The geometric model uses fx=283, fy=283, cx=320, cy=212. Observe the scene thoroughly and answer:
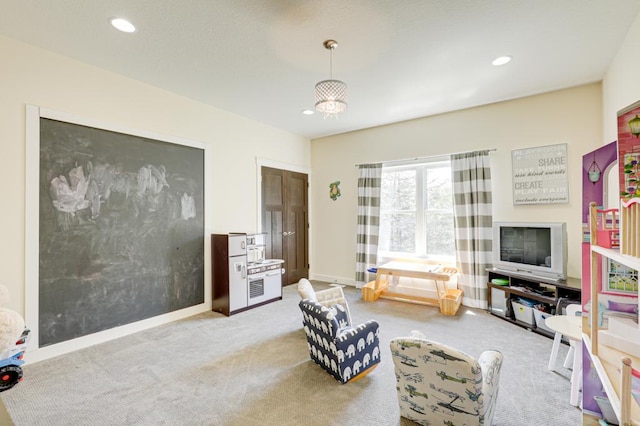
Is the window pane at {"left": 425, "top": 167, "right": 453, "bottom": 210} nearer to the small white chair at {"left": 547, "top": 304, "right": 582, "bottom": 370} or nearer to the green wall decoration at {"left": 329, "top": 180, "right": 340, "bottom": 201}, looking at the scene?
the green wall decoration at {"left": 329, "top": 180, "right": 340, "bottom": 201}

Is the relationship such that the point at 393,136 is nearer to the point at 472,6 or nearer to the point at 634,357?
the point at 472,6

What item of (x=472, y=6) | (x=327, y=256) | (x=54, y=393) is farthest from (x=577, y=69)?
(x=54, y=393)

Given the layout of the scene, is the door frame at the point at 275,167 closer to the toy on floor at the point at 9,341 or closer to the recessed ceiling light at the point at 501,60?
the toy on floor at the point at 9,341

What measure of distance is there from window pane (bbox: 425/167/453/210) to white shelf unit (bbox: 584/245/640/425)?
3.29m

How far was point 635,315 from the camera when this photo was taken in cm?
122

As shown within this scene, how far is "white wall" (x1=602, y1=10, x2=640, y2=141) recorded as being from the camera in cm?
233

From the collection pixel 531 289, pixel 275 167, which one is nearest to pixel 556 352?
pixel 531 289

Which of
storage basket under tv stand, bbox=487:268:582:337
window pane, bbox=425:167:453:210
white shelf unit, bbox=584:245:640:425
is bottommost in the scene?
storage basket under tv stand, bbox=487:268:582:337

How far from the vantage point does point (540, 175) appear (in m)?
3.71

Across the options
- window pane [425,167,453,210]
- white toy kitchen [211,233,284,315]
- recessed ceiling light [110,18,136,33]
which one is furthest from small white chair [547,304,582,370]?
recessed ceiling light [110,18,136,33]

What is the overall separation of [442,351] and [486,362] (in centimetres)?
45

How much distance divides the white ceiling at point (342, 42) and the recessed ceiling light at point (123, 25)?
50 millimetres

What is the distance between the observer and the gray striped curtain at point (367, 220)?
5.04 m

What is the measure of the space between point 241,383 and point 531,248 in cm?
356
